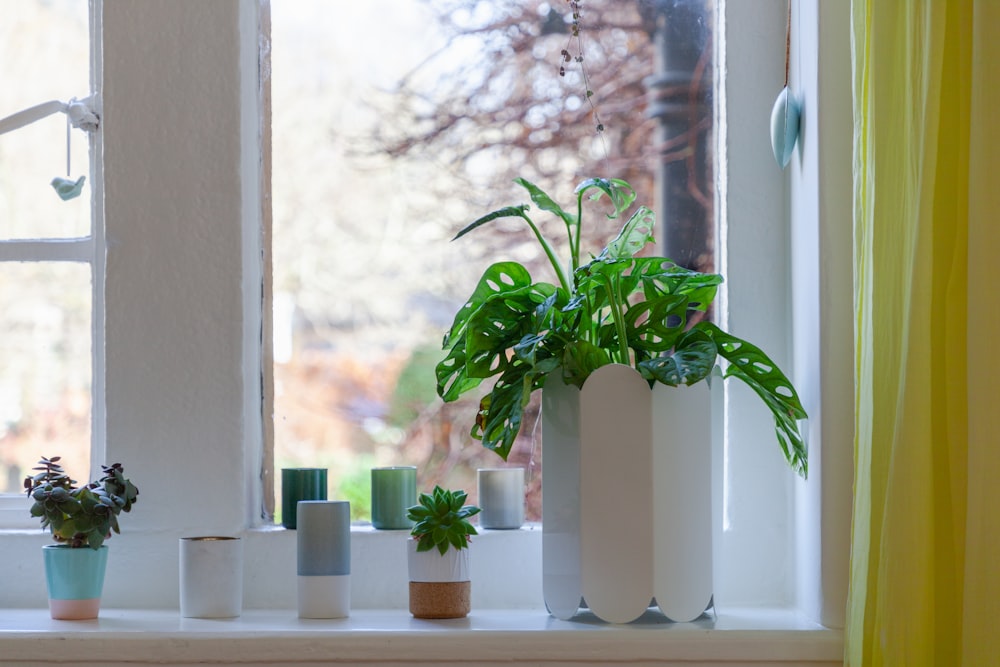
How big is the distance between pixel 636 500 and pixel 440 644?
29cm

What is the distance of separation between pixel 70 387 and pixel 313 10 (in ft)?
2.25

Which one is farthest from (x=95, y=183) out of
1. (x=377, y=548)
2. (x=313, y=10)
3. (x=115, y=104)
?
(x=377, y=548)

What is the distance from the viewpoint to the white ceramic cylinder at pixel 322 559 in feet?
4.47

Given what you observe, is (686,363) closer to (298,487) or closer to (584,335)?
(584,335)

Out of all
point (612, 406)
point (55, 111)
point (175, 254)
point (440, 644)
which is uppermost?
point (55, 111)

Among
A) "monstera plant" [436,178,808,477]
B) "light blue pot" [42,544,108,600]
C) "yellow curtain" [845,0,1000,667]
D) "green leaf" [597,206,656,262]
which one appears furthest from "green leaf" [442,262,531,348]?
"light blue pot" [42,544,108,600]

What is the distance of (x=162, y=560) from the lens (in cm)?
148

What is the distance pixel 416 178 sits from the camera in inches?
63.1

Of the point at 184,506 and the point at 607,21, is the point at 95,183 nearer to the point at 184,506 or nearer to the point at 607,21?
the point at 184,506

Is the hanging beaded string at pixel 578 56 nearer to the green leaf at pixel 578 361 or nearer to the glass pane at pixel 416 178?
the glass pane at pixel 416 178

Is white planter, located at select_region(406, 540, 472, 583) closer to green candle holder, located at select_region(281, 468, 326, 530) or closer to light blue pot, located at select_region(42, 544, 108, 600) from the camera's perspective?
green candle holder, located at select_region(281, 468, 326, 530)

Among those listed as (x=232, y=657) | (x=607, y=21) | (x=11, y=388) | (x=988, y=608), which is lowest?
(x=232, y=657)

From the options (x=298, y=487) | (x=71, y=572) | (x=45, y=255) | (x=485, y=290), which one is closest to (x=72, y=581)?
(x=71, y=572)

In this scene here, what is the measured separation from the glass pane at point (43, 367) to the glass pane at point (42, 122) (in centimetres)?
7
